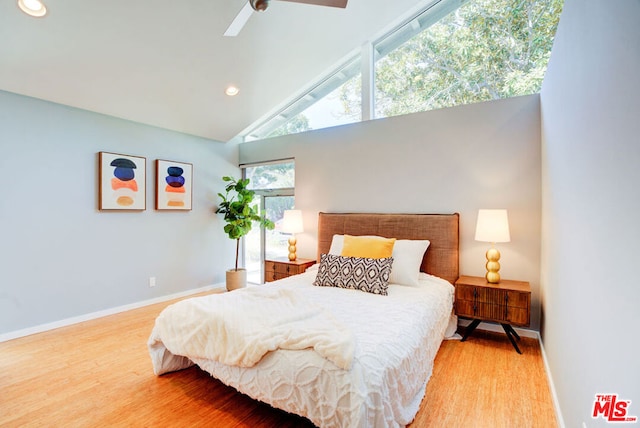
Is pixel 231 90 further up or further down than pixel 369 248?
further up

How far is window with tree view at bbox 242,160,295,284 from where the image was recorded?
498 centimetres

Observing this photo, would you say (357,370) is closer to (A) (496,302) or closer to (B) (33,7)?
(A) (496,302)

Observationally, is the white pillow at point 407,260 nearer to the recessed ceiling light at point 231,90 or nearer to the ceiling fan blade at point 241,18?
the ceiling fan blade at point 241,18

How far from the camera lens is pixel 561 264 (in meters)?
1.96

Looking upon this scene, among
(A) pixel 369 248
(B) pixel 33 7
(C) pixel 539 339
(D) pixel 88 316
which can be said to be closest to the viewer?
(B) pixel 33 7

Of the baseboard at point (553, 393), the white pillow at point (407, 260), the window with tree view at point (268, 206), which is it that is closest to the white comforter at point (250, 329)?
the white pillow at point (407, 260)

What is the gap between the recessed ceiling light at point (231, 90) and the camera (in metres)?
3.88

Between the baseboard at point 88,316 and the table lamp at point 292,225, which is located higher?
the table lamp at point 292,225

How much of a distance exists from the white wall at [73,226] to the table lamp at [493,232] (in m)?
3.96

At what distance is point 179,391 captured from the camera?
2166mm

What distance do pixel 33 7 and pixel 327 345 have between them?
129 inches

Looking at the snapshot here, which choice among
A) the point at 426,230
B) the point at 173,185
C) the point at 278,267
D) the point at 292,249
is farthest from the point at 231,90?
the point at 426,230

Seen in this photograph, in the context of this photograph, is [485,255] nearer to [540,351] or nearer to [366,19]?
[540,351]

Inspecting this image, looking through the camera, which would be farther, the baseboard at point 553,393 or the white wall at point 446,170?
the white wall at point 446,170
